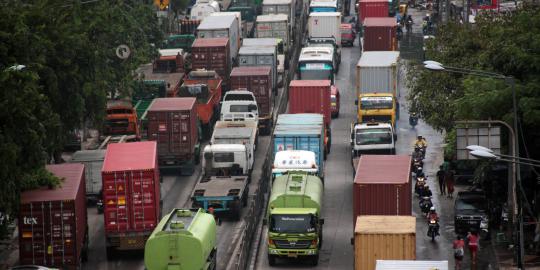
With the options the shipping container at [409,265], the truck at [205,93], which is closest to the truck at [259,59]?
the truck at [205,93]

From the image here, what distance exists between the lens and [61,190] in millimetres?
59625

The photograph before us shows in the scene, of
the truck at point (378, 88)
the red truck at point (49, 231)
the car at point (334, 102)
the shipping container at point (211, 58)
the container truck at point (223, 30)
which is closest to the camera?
the red truck at point (49, 231)

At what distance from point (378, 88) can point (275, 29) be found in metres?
21.3

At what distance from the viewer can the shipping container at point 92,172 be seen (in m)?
70.2

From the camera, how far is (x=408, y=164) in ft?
213

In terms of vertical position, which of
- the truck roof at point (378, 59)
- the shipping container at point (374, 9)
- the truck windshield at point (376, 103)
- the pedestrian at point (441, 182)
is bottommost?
the pedestrian at point (441, 182)

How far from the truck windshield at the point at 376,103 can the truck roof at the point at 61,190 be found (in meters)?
26.0

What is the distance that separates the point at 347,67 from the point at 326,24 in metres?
3.71

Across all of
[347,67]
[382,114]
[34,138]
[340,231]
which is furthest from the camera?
[347,67]

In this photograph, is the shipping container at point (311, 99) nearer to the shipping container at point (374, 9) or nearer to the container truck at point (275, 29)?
the container truck at point (275, 29)

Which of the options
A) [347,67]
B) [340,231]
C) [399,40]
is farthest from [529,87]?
[399,40]

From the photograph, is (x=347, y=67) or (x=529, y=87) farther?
(x=347, y=67)

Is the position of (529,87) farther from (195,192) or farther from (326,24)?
(326,24)

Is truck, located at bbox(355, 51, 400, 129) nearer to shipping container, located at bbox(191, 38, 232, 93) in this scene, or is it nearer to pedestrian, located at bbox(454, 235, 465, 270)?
shipping container, located at bbox(191, 38, 232, 93)
